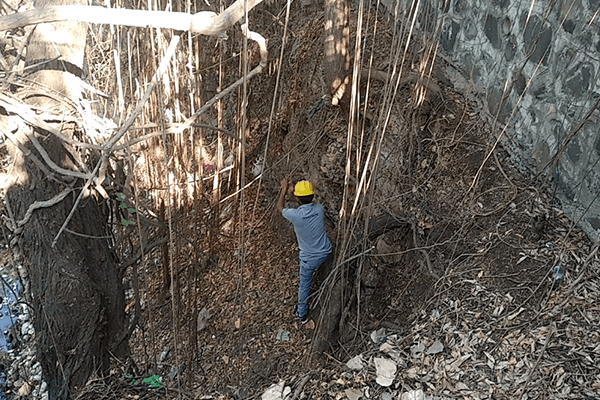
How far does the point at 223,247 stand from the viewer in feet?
10.5

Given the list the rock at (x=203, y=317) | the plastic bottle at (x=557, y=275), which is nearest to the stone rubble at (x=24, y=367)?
the rock at (x=203, y=317)

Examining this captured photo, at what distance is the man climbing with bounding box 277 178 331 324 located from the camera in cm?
260

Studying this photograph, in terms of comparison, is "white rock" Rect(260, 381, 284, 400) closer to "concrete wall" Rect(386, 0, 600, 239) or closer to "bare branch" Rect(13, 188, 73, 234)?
"bare branch" Rect(13, 188, 73, 234)

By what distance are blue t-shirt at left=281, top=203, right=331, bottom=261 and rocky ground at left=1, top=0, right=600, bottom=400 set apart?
20 cm

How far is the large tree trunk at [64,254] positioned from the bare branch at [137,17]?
1.18 feet

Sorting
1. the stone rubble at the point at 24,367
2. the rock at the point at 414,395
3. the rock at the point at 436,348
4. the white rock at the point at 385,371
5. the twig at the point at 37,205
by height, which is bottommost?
the stone rubble at the point at 24,367

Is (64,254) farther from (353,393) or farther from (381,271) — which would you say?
(381,271)

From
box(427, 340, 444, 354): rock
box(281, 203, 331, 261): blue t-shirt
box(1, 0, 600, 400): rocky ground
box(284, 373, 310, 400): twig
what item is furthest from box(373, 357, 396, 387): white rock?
box(281, 203, 331, 261): blue t-shirt

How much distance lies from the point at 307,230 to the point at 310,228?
17 mm

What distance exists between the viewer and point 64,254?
1.98 metres

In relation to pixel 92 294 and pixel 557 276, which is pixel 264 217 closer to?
pixel 92 294

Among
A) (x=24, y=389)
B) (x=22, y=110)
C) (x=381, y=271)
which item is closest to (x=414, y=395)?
(x=381, y=271)

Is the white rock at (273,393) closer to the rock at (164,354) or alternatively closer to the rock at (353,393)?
the rock at (353,393)

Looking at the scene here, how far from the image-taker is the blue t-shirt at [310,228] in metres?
2.60
